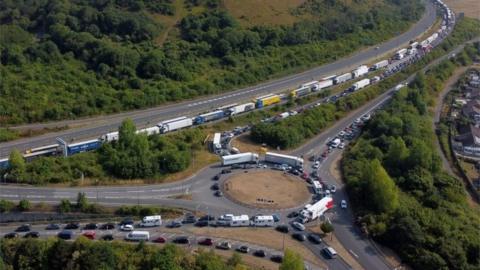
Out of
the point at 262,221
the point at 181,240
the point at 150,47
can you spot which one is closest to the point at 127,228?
the point at 181,240

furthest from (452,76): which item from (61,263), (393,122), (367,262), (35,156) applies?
(61,263)

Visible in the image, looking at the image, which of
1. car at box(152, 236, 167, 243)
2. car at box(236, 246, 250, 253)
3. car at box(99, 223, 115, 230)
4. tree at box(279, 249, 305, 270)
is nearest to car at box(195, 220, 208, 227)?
car at box(152, 236, 167, 243)

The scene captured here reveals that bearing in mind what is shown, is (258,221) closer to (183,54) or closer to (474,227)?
(474,227)

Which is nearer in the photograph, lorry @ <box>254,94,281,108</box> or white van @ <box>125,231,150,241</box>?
white van @ <box>125,231,150,241</box>

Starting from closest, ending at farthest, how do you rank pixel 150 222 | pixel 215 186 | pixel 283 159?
pixel 150 222, pixel 215 186, pixel 283 159

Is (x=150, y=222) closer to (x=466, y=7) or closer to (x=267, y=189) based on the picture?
(x=267, y=189)

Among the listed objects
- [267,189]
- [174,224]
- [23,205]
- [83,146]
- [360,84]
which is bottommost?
[174,224]

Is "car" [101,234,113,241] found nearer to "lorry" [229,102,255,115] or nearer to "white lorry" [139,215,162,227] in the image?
"white lorry" [139,215,162,227]
